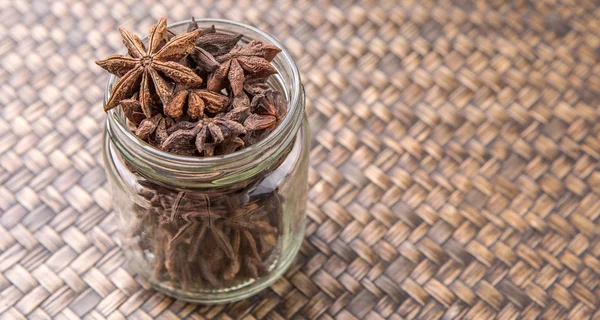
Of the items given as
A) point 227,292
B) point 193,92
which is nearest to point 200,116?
point 193,92

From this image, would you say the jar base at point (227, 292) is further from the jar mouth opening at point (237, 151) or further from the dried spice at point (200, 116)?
the jar mouth opening at point (237, 151)

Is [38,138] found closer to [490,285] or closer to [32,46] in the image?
[32,46]

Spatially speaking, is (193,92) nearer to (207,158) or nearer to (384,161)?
(207,158)

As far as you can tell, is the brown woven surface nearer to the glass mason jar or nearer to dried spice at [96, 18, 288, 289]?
the glass mason jar

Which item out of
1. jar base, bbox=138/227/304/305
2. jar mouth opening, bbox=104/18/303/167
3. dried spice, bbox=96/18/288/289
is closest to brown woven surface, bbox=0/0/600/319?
jar base, bbox=138/227/304/305

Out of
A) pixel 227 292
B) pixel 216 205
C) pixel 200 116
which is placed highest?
pixel 200 116

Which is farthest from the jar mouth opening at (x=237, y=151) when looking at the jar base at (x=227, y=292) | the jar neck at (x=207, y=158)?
the jar base at (x=227, y=292)
